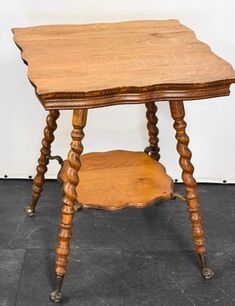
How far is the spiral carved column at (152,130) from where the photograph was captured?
182 cm

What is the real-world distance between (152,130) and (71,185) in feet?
1.74

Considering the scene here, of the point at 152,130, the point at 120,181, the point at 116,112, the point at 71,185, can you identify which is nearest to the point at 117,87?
the point at 71,185

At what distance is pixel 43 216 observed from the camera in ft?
6.32

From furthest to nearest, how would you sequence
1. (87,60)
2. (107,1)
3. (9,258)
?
(107,1) < (9,258) < (87,60)

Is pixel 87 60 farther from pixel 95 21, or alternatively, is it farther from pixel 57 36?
pixel 95 21

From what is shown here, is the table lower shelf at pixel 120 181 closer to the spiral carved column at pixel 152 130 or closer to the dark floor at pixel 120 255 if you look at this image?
the spiral carved column at pixel 152 130

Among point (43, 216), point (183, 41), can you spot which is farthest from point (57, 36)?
point (43, 216)

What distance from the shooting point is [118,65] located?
54.4 inches

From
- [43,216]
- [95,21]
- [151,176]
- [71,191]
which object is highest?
[95,21]

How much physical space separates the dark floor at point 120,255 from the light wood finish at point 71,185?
15cm

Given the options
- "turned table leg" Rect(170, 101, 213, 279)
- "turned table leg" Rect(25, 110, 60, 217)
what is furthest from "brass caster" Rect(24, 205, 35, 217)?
"turned table leg" Rect(170, 101, 213, 279)

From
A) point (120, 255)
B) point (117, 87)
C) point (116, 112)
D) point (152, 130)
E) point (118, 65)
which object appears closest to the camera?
point (117, 87)

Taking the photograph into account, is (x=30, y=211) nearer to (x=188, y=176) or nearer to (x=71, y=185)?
(x=71, y=185)

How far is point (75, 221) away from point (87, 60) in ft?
2.30
